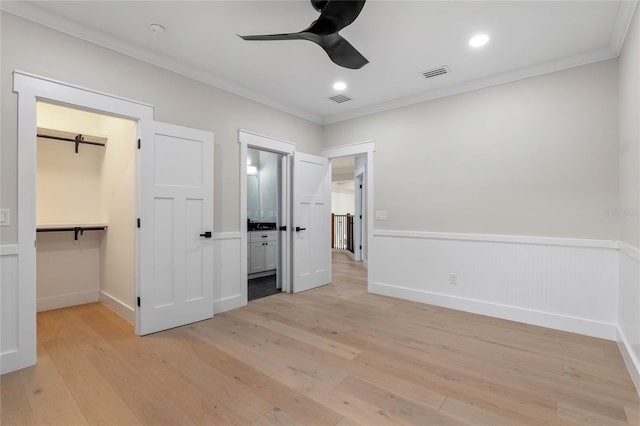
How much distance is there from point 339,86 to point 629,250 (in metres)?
3.22

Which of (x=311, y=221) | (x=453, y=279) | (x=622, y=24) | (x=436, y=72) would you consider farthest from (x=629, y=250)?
(x=311, y=221)

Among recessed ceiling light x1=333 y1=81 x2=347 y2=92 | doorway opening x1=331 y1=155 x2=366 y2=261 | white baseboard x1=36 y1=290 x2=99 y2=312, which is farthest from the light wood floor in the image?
doorway opening x1=331 y1=155 x2=366 y2=261

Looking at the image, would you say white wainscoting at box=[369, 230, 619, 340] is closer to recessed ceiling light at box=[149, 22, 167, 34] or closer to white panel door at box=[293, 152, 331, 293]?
white panel door at box=[293, 152, 331, 293]

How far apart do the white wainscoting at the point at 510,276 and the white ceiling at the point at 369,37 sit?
73.9 inches

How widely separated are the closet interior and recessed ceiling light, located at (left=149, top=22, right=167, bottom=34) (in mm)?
1045

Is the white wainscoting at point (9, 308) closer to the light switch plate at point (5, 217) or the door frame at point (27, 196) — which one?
the door frame at point (27, 196)

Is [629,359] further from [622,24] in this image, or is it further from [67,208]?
[67,208]

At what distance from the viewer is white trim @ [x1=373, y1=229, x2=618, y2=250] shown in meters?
2.92

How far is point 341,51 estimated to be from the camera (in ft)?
8.00

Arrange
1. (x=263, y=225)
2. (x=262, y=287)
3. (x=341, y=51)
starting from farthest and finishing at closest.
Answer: (x=263, y=225) → (x=262, y=287) → (x=341, y=51)

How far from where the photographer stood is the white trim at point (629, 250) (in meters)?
2.09

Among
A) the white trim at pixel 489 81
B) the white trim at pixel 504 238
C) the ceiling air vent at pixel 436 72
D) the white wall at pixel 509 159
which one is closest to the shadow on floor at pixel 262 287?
the white trim at pixel 504 238

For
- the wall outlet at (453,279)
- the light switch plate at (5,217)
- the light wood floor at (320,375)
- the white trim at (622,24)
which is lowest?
the light wood floor at (320,375)

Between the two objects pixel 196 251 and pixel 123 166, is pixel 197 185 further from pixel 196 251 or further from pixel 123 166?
pixel 123 166
